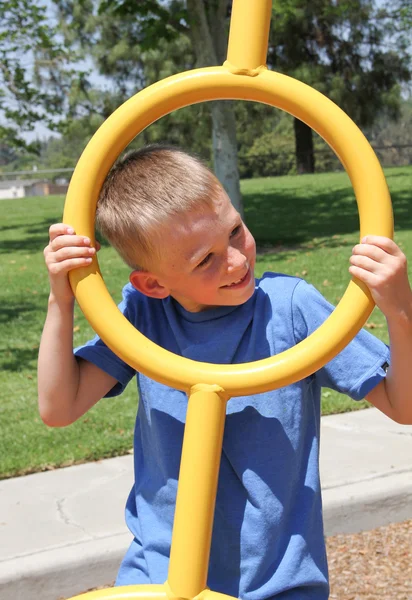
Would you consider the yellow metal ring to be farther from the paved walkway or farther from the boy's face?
the paved walkway

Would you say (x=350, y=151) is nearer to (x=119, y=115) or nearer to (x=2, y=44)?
(x=119, y=115)

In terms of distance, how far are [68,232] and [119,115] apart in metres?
0.22

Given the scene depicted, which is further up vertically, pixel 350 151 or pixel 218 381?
pixel 350 151

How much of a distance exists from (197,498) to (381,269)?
0.46m

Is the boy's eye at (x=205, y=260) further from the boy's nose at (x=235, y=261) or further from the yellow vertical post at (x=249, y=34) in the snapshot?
the yellow vertical post at (x=249, y=34)

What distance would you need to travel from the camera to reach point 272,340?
66.3 inches

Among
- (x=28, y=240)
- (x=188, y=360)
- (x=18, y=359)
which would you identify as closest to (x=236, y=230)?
(x=188, y=360)

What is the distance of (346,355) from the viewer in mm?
1667

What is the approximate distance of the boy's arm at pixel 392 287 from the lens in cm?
145

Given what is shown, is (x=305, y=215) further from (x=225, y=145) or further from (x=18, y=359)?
(x=18, y=359)

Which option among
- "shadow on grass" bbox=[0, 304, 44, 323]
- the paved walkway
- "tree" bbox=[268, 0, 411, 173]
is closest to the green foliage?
"tree" bbox=[268, 0, 411, 173]

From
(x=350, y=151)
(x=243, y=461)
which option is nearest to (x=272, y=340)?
(x=243, y=461)

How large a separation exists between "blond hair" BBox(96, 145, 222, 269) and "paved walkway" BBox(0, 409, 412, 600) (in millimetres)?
1766

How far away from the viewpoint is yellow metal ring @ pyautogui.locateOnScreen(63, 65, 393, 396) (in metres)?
1.44
